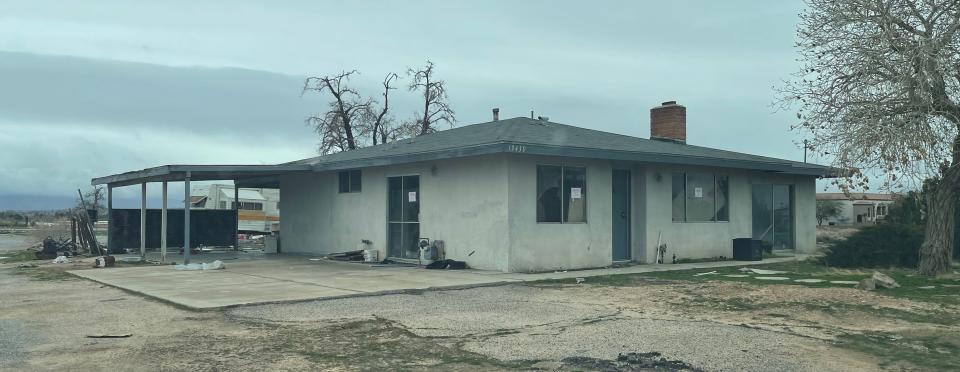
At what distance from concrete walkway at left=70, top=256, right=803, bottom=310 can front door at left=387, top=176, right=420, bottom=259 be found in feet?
3.72

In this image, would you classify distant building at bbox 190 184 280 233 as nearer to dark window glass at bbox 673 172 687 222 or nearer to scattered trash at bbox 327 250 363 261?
scattered trash at bbox 327 250 363 261

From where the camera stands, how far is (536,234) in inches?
644

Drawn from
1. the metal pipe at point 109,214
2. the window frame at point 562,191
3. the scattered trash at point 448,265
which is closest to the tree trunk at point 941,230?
the window frame at point 562,191

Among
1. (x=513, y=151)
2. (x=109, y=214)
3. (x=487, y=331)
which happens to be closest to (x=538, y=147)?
(x=513, y=151)

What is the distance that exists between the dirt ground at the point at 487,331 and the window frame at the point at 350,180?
923 cm

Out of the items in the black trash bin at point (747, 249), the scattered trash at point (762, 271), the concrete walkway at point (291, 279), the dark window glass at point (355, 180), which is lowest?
the concrete walkway at point (291, 279)

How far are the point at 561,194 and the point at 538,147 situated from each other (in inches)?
78.1

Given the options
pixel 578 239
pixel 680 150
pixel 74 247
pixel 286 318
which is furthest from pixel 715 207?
pixel 74 247

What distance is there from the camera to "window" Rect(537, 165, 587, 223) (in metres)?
16.6

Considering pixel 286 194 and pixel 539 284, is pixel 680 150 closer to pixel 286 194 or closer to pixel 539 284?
pixel 539 284

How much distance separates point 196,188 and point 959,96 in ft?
114

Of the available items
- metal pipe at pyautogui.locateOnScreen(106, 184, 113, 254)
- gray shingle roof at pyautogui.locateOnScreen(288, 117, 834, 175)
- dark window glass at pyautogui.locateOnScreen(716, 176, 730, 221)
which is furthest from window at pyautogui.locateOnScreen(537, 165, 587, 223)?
metal pipe at pyautogui.locateOnScreen(106, 184, 113, 254)

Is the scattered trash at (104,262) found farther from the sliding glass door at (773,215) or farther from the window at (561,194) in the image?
the sliding glass door at (773,215)

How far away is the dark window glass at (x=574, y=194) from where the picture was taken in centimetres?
1694
